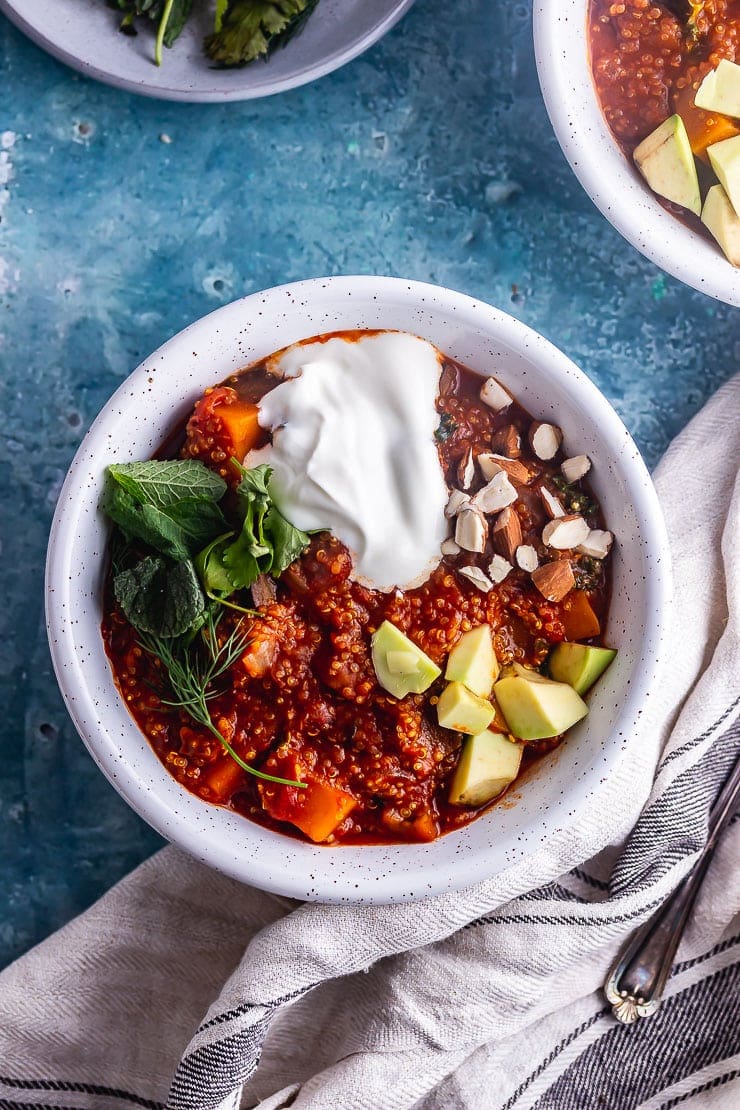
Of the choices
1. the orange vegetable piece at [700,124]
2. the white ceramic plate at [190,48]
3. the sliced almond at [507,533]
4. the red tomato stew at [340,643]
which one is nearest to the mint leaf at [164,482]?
the red tomato stew at [340,643]

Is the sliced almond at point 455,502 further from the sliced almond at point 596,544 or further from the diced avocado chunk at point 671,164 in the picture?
the diced avocado chunk at point 671,164

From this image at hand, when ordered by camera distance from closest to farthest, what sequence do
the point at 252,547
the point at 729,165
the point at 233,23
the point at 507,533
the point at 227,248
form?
the point at 252,547
the point at 507,533
the point at 729,165
the point at 233,23
the point at 227,248

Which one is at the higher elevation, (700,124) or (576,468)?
(700,124)

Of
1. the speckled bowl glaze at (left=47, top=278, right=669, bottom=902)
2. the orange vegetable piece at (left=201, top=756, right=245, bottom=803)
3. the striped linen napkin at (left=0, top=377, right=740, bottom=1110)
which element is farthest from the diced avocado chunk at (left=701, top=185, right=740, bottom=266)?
the orange vegetable piece at (left=201, top=756, right=245, bottom=803)

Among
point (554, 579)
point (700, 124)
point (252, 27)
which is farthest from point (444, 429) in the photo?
point (252, 27)

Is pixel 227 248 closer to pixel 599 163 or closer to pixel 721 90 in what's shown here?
pixel 599 163

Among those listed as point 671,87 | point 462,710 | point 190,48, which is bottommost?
point 462,710
